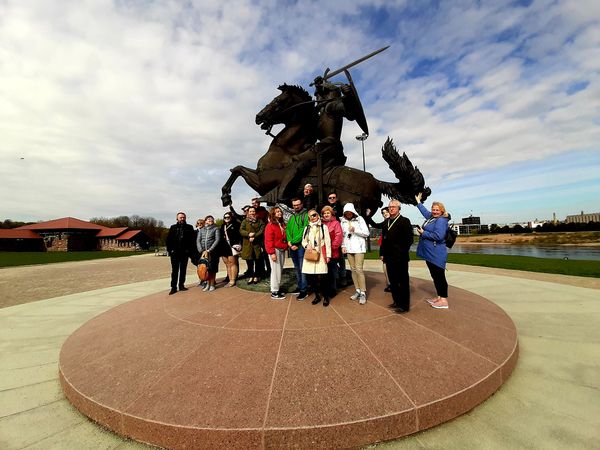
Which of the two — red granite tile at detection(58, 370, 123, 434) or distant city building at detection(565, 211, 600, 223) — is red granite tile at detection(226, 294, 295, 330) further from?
distant city building at detection(565, 211, 600, 223)

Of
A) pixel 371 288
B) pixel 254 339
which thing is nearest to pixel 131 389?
pixel 254 339

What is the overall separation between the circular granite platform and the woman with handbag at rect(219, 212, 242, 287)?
70.4 inches

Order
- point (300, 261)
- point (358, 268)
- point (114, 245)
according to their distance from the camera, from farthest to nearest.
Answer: point (114, 245)
point (300, 261)
point (358, 268)

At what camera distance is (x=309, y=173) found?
22.4 ft

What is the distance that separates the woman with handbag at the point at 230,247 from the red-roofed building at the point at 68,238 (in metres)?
65.6

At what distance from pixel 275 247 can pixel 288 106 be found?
4.13 meters

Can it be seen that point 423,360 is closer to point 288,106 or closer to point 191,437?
point 191,437

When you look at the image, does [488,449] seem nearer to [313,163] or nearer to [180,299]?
[180,299]

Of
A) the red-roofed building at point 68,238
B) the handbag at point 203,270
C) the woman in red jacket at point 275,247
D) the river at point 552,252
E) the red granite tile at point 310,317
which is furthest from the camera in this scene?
the red-roofed building at point 68,238

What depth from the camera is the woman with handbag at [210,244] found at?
5930 mm

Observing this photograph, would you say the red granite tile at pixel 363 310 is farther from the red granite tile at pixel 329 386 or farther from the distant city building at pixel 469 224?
the distant city building at pixel 469 224

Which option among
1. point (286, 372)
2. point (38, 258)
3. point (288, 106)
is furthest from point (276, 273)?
point (38, 258)

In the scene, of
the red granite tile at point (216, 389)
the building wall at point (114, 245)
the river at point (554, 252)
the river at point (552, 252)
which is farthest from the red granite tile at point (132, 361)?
the building wall at point (114, 245)

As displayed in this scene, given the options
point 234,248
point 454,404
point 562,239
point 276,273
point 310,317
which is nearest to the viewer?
point 454,404
